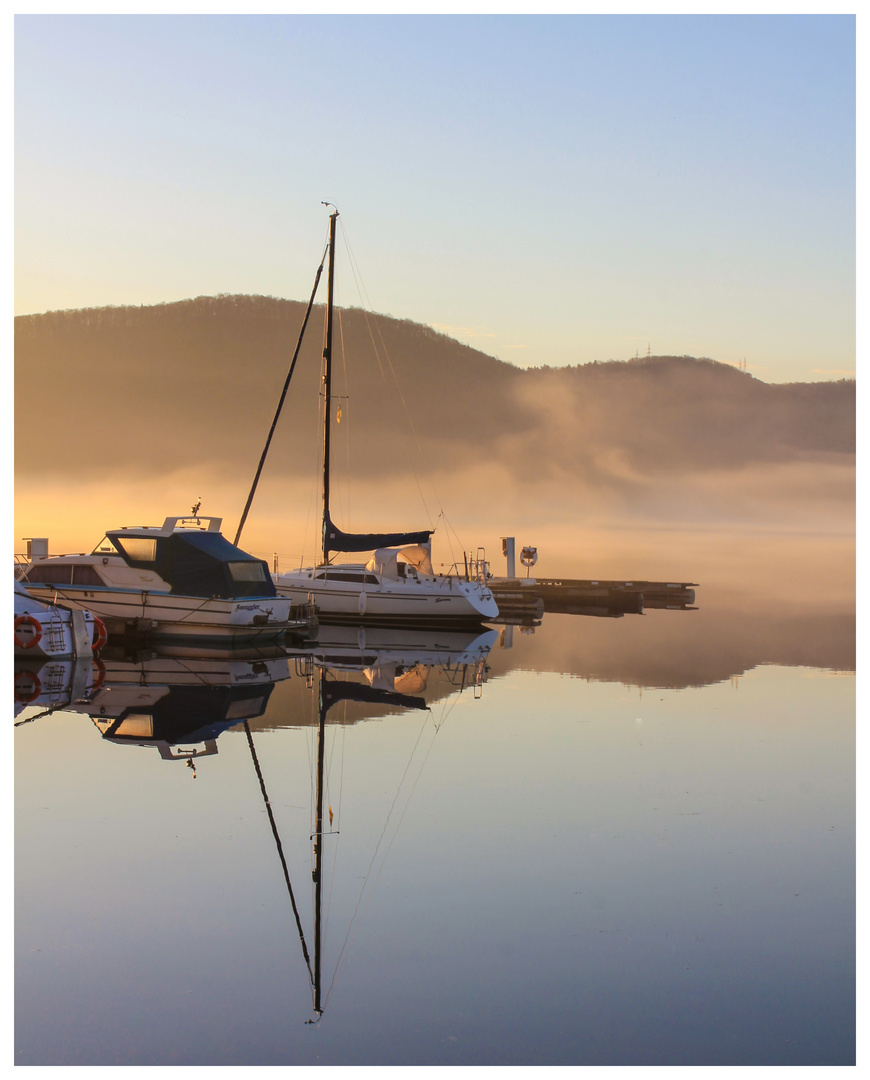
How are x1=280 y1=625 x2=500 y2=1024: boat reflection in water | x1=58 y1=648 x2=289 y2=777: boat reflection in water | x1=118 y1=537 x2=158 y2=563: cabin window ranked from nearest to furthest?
1. x1=280 y1=625 x2=500 y2=1024: boat reflection in water
2. x1=58 y1=648 x2=289 y2=777: boat reflection in water
3. x1=118 y1=537 x2=158 y2=563: cabin window

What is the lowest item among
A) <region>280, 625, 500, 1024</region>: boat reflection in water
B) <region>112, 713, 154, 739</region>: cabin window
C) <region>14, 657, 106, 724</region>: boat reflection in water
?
<region>280, 625, 500, 1024</region>: boat reflection in water

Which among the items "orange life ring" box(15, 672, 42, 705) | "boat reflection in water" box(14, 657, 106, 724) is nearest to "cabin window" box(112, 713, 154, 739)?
"boat reflection in water" box(14, 657, 106, 724)

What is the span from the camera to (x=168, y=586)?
99.3 feet

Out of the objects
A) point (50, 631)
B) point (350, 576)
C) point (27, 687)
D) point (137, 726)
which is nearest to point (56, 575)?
point (50, 631)

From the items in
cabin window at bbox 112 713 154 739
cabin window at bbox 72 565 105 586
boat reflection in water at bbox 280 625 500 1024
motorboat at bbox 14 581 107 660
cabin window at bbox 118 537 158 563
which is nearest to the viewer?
boat reflection in water at bbox 280 625 500 1024

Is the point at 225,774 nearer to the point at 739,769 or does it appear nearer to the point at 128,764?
the point at 128,764

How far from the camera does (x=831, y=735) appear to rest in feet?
63.1

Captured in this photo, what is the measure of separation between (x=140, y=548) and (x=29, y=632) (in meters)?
5.75

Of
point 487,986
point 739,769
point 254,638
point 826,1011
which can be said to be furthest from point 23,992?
point 254,638

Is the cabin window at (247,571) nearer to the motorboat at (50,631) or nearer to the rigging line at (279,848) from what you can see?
the motorboat at (50,631)

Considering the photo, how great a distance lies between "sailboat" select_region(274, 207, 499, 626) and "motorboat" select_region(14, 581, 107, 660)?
41.2ft

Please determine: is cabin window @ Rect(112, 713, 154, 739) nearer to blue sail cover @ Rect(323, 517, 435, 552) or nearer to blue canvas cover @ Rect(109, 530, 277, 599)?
blue canvas cover @ Rect(109, 530, 277, 599)

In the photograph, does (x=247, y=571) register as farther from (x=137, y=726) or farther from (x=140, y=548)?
(x=137, y=726)

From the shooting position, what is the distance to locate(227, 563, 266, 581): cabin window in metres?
30.5
